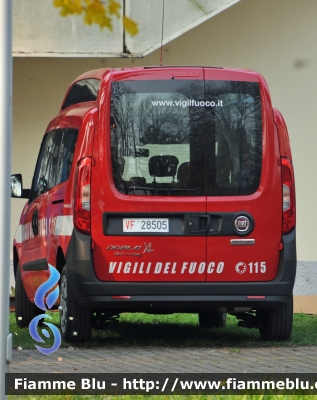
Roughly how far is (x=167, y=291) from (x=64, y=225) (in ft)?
3.38

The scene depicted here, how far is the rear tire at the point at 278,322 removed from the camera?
9320mm

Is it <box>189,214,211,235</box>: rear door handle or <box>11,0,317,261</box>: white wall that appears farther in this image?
<box>11,0,317,261</box>: white wall

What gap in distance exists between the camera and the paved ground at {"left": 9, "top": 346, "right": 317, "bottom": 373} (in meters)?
7.49

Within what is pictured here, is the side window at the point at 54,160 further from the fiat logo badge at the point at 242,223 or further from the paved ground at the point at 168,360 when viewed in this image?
the paved ground at the point at 168,360

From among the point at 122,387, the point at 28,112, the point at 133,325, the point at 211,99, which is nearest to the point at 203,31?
the point at 28,112

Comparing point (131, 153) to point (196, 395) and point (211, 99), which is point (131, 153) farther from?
point (196, 395)

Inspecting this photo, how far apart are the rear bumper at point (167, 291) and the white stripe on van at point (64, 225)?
11 cm

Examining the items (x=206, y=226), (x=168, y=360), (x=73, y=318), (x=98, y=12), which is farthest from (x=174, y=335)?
(x=98, y=12)

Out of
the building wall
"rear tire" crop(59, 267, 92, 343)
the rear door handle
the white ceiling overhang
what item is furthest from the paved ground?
the building wall

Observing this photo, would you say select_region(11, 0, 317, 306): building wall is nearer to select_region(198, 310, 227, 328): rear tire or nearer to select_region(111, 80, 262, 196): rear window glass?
select_region(198, 310, 227, 328): rear tire

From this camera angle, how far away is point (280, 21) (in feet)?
52.6

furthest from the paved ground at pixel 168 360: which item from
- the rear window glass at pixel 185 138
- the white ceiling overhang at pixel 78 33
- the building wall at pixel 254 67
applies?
the building wall at pixel 254 67

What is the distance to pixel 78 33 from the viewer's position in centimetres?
1355

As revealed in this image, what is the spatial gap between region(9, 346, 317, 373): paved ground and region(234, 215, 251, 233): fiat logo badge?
37.7 inches
